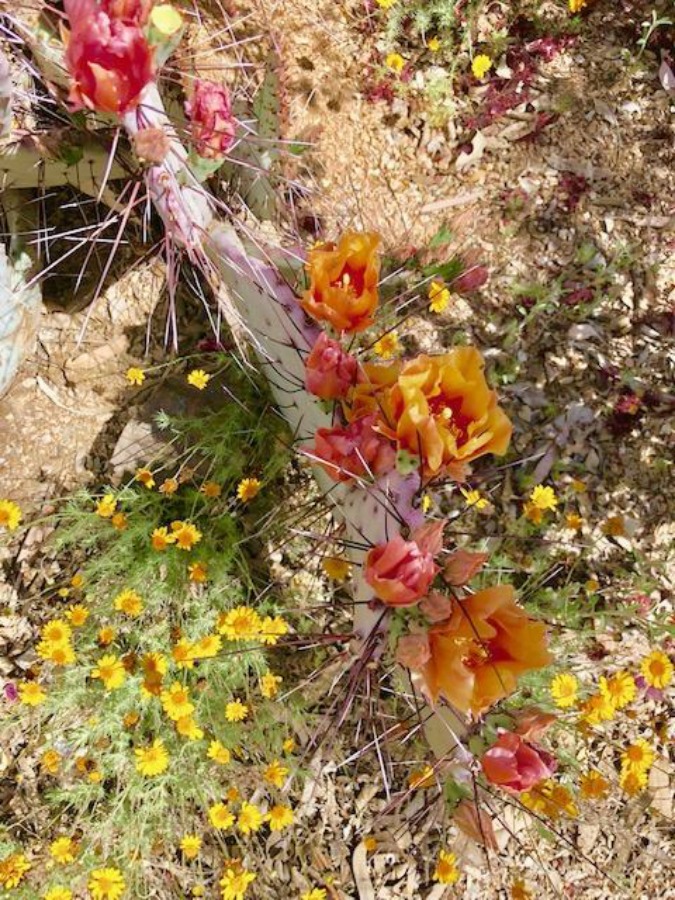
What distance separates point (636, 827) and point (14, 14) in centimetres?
226

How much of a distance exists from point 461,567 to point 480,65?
1.91 meters

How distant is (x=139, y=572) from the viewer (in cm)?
210

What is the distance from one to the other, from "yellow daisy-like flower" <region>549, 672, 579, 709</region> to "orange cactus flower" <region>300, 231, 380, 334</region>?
93 cm

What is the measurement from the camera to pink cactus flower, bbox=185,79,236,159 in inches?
65.4

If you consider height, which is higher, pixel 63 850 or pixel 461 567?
pixel 461 567

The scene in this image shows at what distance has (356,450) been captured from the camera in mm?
1506

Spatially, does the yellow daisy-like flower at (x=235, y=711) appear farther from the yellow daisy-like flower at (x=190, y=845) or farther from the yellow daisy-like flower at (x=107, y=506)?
the yellow daisy-like flower at (x=107, y=506)

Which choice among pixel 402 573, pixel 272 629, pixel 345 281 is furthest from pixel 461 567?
pixel 272 629

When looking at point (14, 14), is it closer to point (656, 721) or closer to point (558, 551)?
point (558, 551)

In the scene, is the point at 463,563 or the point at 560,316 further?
the point at 560,316

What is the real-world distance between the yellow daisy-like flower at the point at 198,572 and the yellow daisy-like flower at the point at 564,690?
2.70 feet

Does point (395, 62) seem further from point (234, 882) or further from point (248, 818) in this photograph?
point (234, 882)

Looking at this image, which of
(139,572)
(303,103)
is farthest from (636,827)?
(303,103)

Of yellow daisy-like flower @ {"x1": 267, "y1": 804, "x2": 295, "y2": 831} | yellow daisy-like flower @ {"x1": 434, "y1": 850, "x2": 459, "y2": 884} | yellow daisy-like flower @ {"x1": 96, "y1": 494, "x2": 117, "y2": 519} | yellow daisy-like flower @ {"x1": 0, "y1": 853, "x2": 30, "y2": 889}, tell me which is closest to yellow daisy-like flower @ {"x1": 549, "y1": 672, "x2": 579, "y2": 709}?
yellow daisy-like flower @ {"x1": 434, "y1": 850, "x2": 459, "y2": 884}
